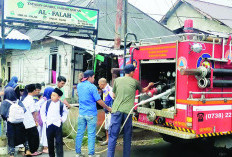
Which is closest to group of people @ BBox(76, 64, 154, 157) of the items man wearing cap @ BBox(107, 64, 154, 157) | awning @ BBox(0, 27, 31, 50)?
man wearing cap @ BBox(107, 64, 154, 157)

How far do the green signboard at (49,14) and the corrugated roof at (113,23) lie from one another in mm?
3658

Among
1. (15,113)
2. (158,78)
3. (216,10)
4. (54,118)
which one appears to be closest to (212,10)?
(216,10)

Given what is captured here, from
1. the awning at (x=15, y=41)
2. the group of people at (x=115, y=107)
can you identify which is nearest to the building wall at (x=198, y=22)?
the awning at (x=15, y=41)

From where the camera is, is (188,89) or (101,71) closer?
(188,89)

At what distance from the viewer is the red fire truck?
510cm

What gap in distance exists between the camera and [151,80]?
6891 millimetres

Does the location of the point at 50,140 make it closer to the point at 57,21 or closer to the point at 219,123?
the point at 219,123

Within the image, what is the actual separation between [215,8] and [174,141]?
→ 19.7m

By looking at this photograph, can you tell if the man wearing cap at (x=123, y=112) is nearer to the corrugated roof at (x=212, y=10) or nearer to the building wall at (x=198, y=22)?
the building wall at (x=198, y=22)

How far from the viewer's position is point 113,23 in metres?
15.5

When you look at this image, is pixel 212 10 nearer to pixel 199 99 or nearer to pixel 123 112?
pixel 199 99

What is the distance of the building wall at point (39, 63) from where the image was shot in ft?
42.2

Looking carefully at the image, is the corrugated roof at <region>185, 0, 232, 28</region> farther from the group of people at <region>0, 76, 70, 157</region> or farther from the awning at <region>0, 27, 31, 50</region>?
the group of people at <region>0, 76, 70, 157</region>

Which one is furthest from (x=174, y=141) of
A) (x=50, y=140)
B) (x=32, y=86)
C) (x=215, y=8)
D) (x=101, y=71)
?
(x=215, y=8)
